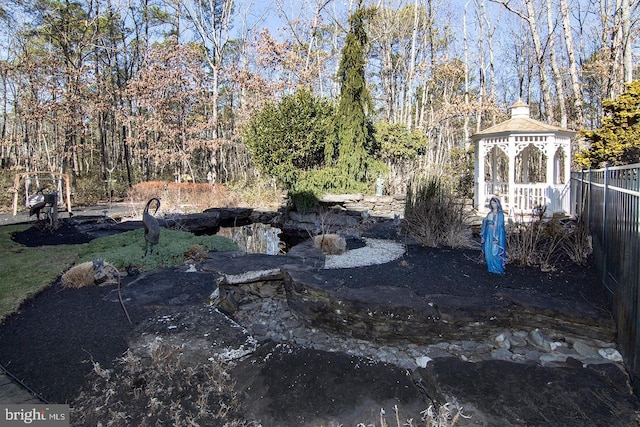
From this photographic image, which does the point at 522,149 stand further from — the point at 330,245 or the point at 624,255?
the point at 624,255

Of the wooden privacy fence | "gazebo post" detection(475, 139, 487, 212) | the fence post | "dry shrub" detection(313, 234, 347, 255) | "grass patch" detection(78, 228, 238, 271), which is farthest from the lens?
"gazebo post" detection(475, 139, 487, 212)

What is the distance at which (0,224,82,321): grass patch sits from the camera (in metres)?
3.64

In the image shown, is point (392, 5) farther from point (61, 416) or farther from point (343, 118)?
point (61, 416)

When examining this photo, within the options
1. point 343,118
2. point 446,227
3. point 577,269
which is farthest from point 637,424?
point 343,118

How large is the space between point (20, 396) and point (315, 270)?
2.61 meters

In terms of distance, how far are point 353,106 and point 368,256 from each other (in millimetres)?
6328

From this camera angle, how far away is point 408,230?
6.41 meters

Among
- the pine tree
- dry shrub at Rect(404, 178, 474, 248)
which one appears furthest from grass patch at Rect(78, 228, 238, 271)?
the pine tree

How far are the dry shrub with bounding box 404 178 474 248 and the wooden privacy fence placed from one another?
1886 mm

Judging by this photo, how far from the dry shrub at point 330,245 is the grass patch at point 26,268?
3250 mm

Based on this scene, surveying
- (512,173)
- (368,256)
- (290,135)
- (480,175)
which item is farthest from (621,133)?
(290,135)

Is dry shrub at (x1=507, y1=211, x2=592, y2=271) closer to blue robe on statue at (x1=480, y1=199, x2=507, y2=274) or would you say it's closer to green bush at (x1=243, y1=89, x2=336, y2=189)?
blue robe on statue at (x1=480, y1=199, x2=507, y2=274)

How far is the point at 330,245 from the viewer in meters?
5.38

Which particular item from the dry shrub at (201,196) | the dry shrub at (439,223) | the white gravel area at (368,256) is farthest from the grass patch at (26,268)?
the dry shrub at (201,196)
